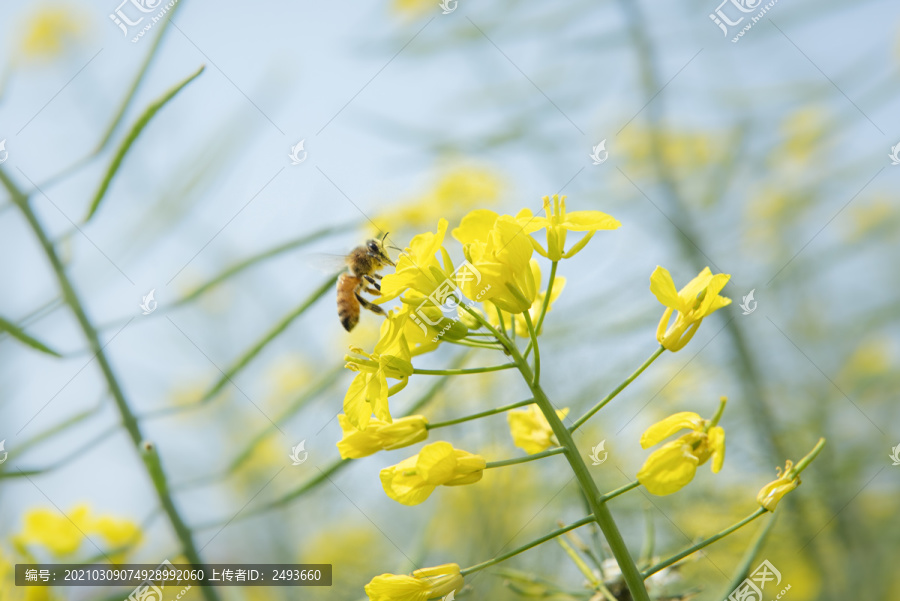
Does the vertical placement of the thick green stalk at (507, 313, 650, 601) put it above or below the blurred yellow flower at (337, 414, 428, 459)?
below

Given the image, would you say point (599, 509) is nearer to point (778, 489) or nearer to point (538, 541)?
point (538, 541)

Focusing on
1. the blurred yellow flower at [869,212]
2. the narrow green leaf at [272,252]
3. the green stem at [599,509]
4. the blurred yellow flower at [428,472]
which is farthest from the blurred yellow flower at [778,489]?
the blurred yellow flower at [869,212]

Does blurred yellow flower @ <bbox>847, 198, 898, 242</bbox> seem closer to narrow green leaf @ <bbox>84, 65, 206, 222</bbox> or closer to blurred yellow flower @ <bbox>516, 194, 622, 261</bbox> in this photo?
blurred yellow flower @ <bbox>516, 194, 622, 261</bbox>

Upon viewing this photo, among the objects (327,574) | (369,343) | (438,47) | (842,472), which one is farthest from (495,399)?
(438,47)
